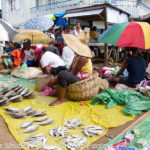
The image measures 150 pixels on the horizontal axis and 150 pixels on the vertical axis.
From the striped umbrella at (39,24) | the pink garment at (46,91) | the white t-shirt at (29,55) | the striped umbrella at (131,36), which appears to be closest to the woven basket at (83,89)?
the pink garment at (46,91)

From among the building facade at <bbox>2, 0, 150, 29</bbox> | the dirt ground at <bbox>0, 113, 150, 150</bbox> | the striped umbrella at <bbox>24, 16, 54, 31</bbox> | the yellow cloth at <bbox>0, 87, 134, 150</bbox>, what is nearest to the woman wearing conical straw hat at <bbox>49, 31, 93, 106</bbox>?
the yellow cloth at <bbox>0, 87, 134, 150</bbox>

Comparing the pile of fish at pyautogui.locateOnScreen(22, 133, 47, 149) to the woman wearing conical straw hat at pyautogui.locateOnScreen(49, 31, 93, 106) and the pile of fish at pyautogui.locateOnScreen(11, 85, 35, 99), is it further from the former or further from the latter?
the pile of fish at pyautogui.locateOnScreen(11, 85, 35, 99)

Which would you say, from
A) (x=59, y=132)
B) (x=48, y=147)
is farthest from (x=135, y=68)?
(x=48, y=147)

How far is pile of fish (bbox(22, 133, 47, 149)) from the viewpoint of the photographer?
1.90m

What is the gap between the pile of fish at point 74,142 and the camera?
190 cm

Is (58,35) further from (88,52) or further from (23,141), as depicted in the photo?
(23,141)

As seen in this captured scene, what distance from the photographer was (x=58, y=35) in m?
8.84

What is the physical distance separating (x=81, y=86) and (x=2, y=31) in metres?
3.77

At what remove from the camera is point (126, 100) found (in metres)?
3.16

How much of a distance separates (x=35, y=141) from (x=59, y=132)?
32cm

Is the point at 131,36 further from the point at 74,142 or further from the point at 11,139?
the point at 11,139

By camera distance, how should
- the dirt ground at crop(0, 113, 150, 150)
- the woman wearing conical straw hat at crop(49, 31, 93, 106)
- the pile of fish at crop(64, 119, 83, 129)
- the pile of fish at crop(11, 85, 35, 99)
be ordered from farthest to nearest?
the pile of fish at crop(11, 85, 35, 99), the woman wearing conical straw hat at crop(49, 31, 93, 106), the pile of fish at crop(64, 119, 83, 129), the dirt ground at crop(0, 113, 150, 150)

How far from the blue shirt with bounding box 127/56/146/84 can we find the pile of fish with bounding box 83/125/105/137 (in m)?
2.05

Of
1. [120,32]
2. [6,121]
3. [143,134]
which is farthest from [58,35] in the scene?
[143,134]
